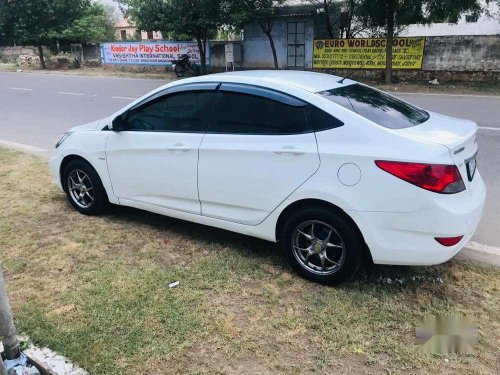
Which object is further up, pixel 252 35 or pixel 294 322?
pixel 252 35

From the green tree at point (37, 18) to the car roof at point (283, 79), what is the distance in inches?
1221

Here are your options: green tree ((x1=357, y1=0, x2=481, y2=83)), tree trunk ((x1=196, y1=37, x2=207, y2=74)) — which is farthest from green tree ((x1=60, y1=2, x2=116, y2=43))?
green tree ((x1=357, y1=0, x2=481, y2=83))

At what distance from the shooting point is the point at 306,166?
335cm

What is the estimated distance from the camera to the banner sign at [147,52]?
25.1m

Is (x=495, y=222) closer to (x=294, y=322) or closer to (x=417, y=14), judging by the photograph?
(x=294, y=322)

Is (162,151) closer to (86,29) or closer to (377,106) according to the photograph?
(377,106)

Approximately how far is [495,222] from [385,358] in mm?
2605

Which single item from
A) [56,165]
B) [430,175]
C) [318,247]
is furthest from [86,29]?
[430,175]

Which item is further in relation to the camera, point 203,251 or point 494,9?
point 494,9

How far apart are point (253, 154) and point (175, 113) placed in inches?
38.4

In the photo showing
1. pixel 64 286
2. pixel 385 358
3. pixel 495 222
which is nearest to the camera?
pixel 385 358

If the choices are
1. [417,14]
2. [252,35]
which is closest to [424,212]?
[417,14]

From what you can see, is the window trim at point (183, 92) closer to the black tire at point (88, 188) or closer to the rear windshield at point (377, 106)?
the black tire at point (88, 188)

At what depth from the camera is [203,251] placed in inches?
160
